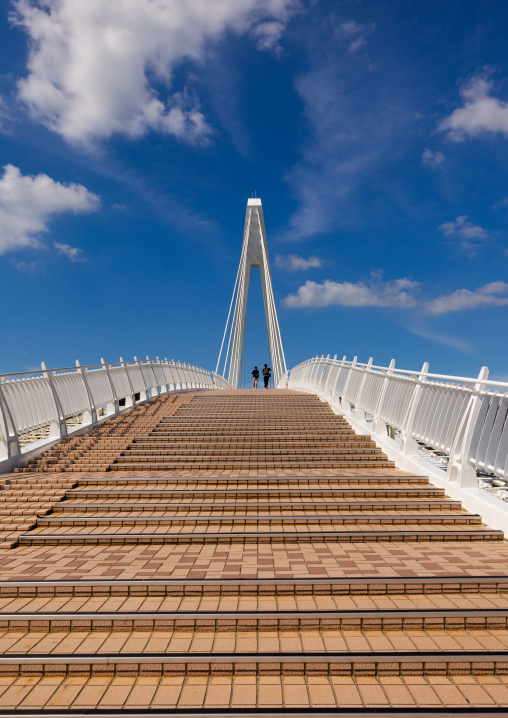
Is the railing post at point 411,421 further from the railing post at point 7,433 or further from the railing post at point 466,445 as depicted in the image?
the railing post at point 7,433

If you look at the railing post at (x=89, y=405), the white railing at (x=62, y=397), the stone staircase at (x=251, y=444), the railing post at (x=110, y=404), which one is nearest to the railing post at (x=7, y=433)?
the white railing at (x=62, y=397)

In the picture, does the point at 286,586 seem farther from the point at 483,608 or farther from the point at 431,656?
the point at 483,608

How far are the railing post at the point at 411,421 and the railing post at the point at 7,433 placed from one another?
6.24m

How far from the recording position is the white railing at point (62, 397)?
775 centimetres

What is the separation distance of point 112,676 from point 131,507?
9.19ft

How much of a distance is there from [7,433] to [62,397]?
1952 mm

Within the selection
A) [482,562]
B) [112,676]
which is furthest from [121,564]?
[482,562]

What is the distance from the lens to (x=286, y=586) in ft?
12.4

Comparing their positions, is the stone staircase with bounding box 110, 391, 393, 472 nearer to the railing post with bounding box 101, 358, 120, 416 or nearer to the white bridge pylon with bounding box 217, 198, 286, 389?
the railing post with bounding box 101, 358, 120, 416

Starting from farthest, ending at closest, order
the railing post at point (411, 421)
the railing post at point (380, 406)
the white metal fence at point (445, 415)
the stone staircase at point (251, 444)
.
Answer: the railing post at point (380, 406)
the stone staircase at point (251, 444)
the railing post at point (411, 421)
the white metal fence at point (445, 415)

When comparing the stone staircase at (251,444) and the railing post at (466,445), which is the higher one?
the railing post at (466,445)

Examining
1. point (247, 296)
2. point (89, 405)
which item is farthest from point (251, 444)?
Result: point (247, 296)

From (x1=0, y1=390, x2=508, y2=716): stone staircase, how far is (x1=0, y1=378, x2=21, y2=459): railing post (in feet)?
5.57

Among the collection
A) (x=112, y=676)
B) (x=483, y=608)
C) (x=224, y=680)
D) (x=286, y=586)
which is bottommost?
(x=112, y=676)
